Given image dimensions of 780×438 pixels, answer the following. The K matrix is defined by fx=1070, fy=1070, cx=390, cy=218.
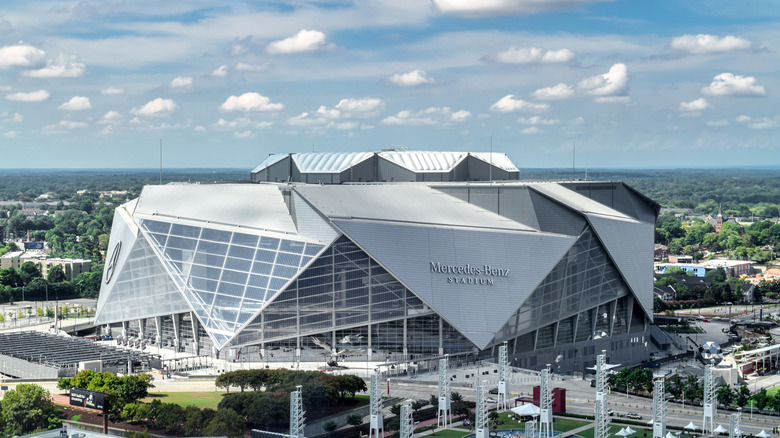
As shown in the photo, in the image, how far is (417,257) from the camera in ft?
293

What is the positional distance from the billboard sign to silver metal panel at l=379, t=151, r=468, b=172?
48489 mm

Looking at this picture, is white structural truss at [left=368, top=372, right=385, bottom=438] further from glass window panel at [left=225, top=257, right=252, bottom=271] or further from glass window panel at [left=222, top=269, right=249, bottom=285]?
glass window panel at [left=225, top=257, right=252, bottom=271]

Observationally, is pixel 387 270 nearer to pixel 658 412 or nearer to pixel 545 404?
pixel 545 404

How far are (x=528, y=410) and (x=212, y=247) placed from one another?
33663 mm

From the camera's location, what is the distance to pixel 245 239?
3553 inches

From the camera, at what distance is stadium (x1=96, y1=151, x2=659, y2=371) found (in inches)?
3445

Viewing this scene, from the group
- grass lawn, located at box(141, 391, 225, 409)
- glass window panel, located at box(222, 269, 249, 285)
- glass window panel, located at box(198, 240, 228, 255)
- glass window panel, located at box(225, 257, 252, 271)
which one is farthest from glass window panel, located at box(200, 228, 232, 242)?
grass lawn, located at box(141, 391, 225, 409)

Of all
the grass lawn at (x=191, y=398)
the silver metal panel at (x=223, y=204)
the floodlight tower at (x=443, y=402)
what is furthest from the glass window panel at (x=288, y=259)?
the floodlight tower at (x=443, y=402)

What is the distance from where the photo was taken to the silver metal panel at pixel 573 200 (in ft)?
322

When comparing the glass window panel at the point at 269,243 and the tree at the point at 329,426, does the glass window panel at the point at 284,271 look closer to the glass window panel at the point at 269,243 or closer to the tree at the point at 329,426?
the glass window panel at the point at 269,243

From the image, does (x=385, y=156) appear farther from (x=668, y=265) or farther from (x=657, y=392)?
(x=668, y=265)

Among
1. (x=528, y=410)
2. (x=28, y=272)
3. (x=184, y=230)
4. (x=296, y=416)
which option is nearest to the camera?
(x=296, y=416)

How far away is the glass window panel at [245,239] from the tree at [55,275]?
74.8 metres

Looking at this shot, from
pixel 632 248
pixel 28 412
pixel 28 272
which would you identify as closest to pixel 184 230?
pixel 28 412
